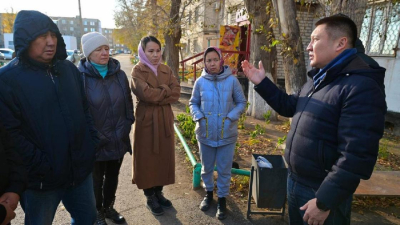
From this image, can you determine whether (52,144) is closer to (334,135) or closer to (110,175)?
(110,175)

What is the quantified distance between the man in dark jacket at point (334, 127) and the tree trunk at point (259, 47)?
13.8 ft

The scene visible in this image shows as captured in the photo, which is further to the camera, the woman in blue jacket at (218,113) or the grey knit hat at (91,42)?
the woman in blue jacket at (218,113)

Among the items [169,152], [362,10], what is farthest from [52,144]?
[362,10]

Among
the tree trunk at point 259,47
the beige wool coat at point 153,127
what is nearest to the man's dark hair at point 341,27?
the beige wool coat at point 153,127

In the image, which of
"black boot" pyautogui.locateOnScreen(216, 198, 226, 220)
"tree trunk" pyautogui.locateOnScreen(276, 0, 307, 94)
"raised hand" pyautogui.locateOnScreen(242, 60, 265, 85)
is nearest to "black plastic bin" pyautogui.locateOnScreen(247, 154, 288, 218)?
"black boot" pyautogui.locateOnScreen(216, 198, 226, 220)

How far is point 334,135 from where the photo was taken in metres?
1.59

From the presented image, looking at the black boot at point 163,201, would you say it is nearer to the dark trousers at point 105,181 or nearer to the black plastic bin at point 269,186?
the dark trousers at point 105,181

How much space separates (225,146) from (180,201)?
1.00 m

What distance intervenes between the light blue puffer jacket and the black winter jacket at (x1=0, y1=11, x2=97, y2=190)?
1449 millimetres

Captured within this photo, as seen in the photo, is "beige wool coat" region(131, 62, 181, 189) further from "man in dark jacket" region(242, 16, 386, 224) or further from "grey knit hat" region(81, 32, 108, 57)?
"man in dark jacket" region(242, 16, 386, 224)

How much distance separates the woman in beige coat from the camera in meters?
2.91

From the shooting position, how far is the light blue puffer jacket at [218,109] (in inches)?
119

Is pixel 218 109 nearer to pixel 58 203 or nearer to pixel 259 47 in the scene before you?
pixel 58 203

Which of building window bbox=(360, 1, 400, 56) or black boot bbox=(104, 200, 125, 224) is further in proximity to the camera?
building window bbox=(360, 1, 400, 56)
